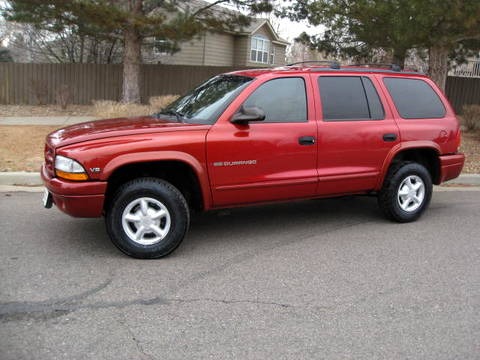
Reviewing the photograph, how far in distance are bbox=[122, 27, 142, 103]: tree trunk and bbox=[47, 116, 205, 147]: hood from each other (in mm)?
10739

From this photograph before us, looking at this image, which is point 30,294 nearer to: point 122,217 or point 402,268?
point 122,217

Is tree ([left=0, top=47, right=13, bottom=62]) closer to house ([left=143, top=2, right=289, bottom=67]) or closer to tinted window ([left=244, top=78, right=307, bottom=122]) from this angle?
house ([left=143, top=2, right=289, bottom=67])

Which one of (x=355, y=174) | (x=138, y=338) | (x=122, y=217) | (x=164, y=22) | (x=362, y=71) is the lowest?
(x=138, y=338)

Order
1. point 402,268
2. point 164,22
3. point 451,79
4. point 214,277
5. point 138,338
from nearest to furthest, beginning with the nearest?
point 138,338, point 214,277, point 402,268, point 164,22, point 451,79

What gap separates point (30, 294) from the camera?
12.7ft

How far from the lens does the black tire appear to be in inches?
180

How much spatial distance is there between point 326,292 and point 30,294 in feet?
7.55

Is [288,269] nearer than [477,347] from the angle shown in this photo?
No

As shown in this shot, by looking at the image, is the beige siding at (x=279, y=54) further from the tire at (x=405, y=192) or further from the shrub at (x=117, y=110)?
the tire at (x=405, y=192)

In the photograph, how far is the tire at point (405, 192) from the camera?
5887 mm

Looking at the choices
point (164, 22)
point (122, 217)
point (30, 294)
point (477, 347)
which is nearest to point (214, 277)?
point (122, 217)

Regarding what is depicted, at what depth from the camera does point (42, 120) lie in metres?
13.5

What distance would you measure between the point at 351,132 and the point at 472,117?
9375 millimetres

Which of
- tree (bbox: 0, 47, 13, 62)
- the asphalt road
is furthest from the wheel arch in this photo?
tree (bbox: 0, 47, 13, 62)
